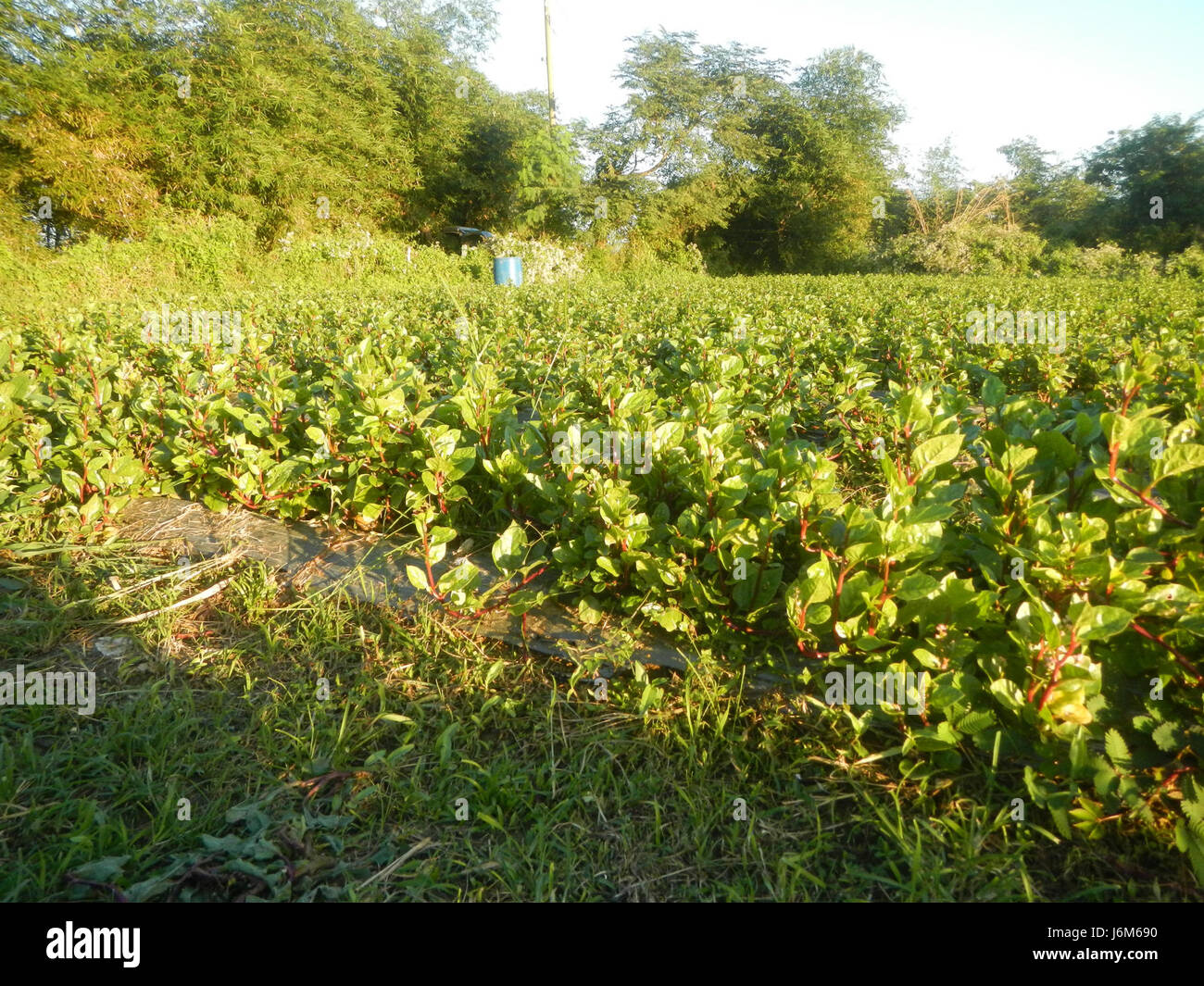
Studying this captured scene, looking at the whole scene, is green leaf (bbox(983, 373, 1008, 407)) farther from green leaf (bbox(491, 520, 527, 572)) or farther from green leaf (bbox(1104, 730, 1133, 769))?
green leaf (bbox(491, 520, 527, 572))

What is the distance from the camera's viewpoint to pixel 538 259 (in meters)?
17.2

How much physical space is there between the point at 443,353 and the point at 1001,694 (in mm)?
3870

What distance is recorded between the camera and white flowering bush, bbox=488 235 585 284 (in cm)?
1667

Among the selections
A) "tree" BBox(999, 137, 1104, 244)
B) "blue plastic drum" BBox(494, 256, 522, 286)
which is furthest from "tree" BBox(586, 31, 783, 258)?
"tree" BBox(999, 137, 1104, 244)

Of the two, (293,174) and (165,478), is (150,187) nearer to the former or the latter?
(293,174)

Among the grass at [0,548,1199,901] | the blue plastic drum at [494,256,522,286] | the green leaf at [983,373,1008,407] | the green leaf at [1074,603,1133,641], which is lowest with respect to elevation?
the grass at [0,548,1199,901]

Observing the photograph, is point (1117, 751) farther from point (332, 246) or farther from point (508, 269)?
point (332, 246)

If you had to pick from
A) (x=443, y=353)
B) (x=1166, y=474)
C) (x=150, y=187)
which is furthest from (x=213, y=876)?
(x=150, y=187)

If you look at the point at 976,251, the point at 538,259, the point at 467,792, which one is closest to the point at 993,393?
the point at 467,792

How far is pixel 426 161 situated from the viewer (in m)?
21.5

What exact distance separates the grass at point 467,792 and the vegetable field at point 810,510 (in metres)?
0.09

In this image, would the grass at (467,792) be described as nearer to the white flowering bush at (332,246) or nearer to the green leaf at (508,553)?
the green leaf at (508,553)

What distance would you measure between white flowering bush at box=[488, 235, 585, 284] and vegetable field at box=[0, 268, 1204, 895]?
13256mm

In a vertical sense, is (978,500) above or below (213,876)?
above
